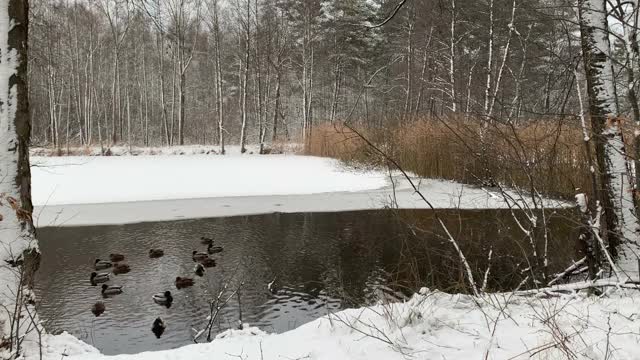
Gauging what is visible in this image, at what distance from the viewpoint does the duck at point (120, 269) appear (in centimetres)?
627

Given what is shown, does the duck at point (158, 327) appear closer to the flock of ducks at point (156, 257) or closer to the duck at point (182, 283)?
the flock of ducks at point (156, 257)

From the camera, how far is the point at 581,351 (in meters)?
2.25

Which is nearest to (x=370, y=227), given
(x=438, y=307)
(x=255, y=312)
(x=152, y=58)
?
(x=255, y=312)

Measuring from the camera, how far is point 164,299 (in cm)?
532

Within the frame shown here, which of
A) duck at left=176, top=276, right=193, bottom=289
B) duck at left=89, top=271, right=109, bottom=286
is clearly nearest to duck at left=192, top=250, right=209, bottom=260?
duck at left=176, top=276, right=193, bottom=289

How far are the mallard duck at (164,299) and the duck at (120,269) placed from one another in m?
A: 1.20

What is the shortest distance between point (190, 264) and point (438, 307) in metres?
4.43

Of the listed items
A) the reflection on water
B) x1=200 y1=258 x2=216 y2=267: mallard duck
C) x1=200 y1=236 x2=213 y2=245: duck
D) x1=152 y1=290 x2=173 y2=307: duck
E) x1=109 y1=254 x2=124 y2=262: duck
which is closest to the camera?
the reflection on water

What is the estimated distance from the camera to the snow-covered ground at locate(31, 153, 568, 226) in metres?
10.4

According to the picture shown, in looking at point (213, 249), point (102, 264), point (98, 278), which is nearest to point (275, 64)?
point (213, 249)

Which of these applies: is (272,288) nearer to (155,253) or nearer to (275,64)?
(155,253)

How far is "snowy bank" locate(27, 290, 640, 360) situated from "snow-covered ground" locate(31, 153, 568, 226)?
5617 mm

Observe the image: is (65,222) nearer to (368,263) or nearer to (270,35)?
(368,263)

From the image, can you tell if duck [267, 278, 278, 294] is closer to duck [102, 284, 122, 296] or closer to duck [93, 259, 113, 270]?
duck [102, 284, 122, 296]
